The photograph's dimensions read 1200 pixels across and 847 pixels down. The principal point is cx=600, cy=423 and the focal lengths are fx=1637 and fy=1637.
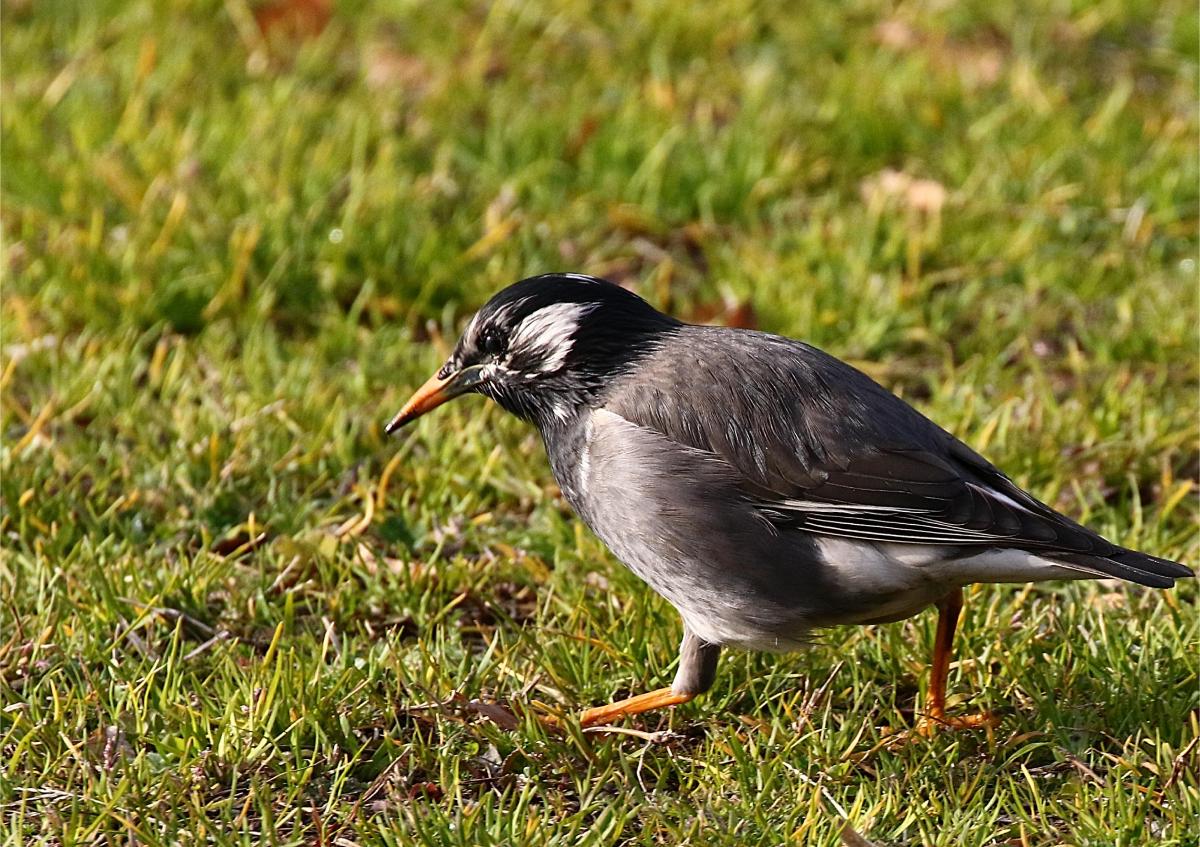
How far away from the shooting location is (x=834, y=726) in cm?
430

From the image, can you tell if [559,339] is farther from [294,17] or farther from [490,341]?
[294,17]

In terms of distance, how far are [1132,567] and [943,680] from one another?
65 centimetres

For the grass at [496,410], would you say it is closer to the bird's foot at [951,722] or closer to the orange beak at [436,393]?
the bird's foot at [951,722]

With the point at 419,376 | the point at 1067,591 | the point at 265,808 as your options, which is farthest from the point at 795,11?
the point at 265,808

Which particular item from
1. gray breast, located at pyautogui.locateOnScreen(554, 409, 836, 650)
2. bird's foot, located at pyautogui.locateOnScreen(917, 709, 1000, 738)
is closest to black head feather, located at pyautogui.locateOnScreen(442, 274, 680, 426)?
gray breast, located at pyautogui.locateOnScreen(554, 409, 836, 650)

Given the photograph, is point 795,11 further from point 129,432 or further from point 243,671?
point 243,671

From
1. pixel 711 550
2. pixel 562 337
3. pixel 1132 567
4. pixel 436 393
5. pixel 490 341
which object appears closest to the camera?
pixel 1132 567

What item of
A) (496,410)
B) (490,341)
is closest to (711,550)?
(490,341)

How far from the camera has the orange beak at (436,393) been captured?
15.5ft

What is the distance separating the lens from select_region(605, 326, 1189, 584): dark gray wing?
13.0 ft

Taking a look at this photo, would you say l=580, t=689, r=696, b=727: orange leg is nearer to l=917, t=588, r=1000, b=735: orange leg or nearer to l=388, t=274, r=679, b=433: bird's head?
l=917, t=588, r=1000, b=735: orange leg

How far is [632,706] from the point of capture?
428 centimetres

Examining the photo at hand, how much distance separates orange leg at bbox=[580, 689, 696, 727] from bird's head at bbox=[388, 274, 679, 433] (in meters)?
0.79

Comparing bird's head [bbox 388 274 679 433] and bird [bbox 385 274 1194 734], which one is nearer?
bird [bbox 385 274 1194 734]
